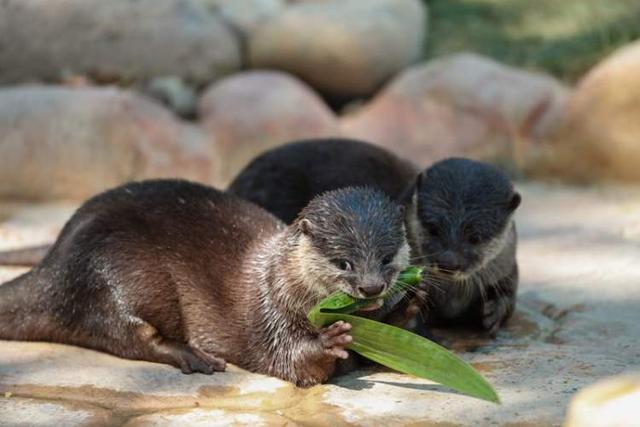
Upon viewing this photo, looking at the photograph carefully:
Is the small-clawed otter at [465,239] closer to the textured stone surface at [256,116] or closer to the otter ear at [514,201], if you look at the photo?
the otter ear at [514,201]

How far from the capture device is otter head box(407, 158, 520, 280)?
369 cm

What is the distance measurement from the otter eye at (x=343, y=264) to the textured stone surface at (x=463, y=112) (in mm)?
3510

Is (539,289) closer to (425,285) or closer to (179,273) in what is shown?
(425,285)

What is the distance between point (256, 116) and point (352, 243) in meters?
3.52

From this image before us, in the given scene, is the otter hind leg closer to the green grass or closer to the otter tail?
the otter tail

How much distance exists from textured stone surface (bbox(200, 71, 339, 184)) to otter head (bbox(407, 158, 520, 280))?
266cm

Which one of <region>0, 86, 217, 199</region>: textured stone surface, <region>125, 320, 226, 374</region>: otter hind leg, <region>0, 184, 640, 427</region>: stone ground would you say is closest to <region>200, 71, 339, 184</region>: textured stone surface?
<region>0, 86, 217, 199</region>: textured stone surface

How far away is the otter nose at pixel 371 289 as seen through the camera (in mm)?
3047

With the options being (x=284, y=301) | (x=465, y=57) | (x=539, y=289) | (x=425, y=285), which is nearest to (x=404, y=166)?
(x=539, y=289)

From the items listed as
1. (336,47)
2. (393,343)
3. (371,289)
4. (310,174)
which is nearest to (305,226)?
(371,289)

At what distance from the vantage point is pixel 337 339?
10.4ft

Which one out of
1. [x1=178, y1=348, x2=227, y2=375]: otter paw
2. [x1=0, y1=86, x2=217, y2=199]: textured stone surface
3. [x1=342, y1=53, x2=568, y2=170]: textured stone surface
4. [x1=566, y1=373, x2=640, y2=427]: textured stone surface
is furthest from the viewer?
[x1=342, y1=53, x2=568, y2=170]: textured stone surface

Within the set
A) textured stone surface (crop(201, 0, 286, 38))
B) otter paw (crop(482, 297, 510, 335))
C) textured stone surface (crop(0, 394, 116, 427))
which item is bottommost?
textured stone surface (crop(0, 394, 116, 427))

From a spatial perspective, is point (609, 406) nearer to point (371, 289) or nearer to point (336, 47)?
point (371, 289)
